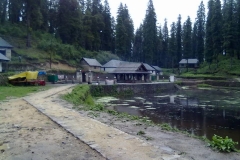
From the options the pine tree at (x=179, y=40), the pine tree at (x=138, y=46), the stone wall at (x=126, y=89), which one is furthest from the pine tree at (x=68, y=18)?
the pine tree at (x=179, y=40)

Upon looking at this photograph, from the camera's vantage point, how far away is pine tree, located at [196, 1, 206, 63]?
60094mm

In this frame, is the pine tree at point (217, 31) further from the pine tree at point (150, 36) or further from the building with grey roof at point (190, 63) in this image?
the pine tree at point (150, 36)

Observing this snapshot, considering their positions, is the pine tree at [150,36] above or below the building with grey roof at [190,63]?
above

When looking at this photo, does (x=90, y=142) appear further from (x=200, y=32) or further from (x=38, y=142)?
(x=200, y=32)

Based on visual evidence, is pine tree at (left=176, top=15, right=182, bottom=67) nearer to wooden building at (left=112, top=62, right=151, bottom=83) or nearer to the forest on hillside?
the forest on hillside

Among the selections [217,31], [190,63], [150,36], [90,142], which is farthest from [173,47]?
[90,142]

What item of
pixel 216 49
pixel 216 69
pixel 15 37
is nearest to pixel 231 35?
pixel 216 49

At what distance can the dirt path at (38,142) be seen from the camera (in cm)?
459

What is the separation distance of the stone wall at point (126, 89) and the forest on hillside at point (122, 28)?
669 inches

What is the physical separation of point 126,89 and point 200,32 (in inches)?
1503

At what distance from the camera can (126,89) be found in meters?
32.1

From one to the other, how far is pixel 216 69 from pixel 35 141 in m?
50.3

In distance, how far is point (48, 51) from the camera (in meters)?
40.6

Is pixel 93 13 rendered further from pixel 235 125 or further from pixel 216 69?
pixel 235 125
